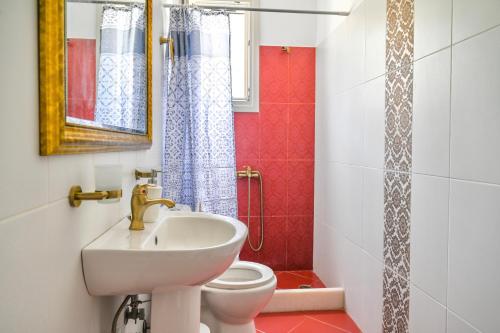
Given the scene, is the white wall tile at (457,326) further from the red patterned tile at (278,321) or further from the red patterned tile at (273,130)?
the red patterned tile at (273,130)

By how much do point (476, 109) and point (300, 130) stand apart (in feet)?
6.42

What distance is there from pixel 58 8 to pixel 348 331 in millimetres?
2133

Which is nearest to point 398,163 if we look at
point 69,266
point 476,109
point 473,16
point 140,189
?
point 476,109

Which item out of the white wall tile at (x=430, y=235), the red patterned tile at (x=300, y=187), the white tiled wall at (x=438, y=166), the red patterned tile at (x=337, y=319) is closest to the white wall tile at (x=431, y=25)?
the white tiled wall at (x=438, y=166)

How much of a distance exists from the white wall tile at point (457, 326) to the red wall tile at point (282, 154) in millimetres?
1851

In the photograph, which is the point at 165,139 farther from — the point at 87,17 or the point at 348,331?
the point at 348,331

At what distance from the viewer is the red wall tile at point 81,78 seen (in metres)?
0.88

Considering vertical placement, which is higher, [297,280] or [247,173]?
[247,173]

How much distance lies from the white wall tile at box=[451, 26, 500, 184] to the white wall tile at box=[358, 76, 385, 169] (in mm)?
577

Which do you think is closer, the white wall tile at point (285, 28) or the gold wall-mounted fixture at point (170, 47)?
the gold wall-mounted fixture at point (170, 47)

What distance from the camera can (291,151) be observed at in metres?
3.11

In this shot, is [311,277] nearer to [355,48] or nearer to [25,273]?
[355,48]

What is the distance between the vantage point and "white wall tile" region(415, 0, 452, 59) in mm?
1339

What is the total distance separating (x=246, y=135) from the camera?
3.05m
